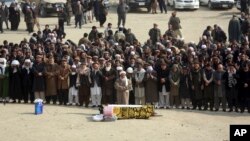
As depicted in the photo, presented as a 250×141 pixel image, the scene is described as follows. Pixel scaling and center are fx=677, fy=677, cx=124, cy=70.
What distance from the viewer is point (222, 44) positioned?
25.1 metres

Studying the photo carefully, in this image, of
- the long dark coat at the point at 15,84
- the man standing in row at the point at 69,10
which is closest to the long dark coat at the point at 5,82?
the long dark coat at the point at 15,84

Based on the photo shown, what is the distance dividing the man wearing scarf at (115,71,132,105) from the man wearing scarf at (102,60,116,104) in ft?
0.93

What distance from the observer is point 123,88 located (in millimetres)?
21719

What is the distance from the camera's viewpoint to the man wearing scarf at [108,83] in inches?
867

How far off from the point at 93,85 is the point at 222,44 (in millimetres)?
5673

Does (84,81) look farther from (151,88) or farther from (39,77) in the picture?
(151,88)

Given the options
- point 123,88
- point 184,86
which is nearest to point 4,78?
point 123,88

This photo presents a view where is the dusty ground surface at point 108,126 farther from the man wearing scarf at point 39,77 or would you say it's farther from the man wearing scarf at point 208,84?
the man wearing scarf at point 39,77

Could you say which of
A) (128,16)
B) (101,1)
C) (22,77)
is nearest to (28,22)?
(101,1)

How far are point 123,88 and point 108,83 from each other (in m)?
0.65

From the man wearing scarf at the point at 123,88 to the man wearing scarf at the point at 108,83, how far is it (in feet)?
0.93

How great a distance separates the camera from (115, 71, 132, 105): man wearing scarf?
2170 cm

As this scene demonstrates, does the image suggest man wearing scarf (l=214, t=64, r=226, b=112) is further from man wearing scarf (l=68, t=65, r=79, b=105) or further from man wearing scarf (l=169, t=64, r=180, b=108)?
man wearing scarf (l=68, t=65, r=79, b=105)

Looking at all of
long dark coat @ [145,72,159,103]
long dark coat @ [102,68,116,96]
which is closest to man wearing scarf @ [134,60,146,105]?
long dark coat @ [145,72,159,103]
